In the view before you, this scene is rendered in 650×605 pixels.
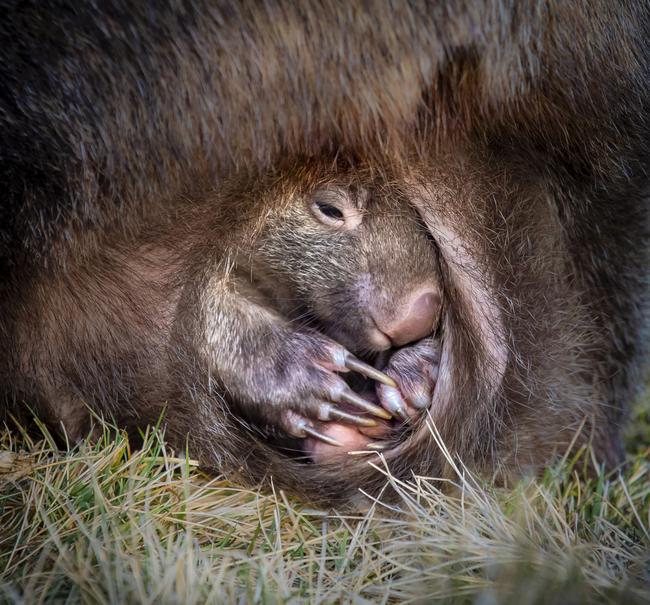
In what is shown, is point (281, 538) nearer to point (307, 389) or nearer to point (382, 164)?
point (307, 389)

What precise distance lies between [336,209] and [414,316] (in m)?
0.26

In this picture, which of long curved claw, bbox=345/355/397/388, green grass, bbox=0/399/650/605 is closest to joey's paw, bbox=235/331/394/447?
long curved claw, bbox=345/355/397/388

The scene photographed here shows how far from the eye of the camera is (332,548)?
5.19 feet

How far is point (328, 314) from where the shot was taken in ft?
5.98

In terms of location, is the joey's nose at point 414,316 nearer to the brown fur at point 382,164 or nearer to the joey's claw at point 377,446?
the brown fur at point 382,164

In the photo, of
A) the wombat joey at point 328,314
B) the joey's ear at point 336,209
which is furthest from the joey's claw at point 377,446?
the joey's ear at point 336,209

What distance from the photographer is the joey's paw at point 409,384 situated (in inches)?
70.6

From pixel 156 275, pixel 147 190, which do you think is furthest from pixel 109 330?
pixel 147 190

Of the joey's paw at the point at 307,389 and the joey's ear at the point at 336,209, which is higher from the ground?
the joey's ear at the point at 336,209

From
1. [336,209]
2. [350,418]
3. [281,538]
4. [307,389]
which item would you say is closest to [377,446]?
[350,418]

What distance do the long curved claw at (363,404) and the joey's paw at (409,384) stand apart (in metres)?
0.01

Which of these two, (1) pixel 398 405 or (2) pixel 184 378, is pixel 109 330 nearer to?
(2) pixel 184 378

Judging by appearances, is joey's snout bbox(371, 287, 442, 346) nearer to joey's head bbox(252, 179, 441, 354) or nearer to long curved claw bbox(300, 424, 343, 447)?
joey's head bbox(252, 179, 441, 354)

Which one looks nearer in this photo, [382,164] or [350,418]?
[382,164]
